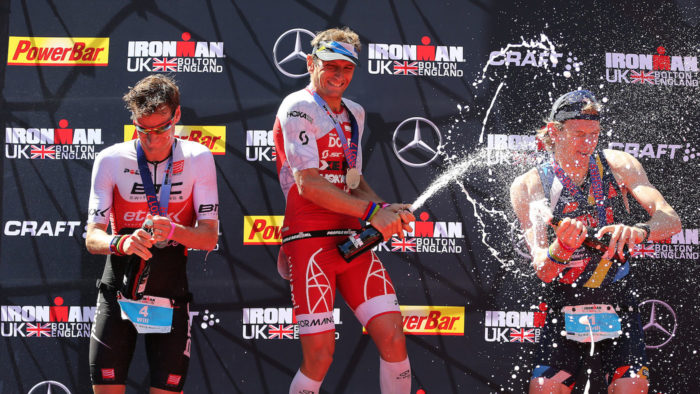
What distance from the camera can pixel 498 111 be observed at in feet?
15.3

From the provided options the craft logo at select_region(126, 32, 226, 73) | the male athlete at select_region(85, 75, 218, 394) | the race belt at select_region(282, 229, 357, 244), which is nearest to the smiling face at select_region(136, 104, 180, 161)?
the male athlete at select_region(85, 75, 218, 394)

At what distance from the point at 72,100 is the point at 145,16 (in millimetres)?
772

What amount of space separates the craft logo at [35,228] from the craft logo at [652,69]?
3.95 metres

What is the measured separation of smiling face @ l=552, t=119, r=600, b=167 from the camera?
3.39 m

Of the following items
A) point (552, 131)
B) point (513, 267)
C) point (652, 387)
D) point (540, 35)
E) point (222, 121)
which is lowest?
point (652, 387)

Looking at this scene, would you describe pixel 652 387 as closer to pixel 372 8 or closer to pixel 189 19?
pixel 372 8

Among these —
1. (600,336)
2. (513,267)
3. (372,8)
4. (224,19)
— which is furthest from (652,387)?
(224,19)

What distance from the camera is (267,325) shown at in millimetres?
4559

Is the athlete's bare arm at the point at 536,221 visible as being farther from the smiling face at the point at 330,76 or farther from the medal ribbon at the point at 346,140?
the smiling face at the point at 330,76

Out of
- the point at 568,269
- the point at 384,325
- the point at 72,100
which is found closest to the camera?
the point at 384,325

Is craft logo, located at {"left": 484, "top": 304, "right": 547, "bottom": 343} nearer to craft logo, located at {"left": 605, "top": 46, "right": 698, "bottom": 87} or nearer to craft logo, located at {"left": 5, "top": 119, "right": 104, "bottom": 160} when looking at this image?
craft logo, located at {"left": 605, "top": 46, "right": 698, "bottom": 87}

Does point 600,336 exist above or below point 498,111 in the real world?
below

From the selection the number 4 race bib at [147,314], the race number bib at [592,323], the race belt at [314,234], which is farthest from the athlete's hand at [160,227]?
the race number bib at [592,323]

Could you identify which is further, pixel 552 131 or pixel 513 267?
pixel 513 267
